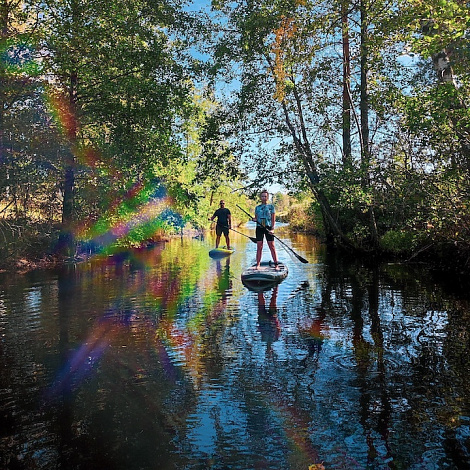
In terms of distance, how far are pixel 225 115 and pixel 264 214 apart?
9698mm

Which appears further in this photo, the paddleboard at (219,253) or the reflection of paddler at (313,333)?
the paddleboard at (219,253)

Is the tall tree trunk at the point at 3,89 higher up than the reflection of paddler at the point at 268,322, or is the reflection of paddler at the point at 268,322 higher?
the tall tree trunk at the point at 3,89

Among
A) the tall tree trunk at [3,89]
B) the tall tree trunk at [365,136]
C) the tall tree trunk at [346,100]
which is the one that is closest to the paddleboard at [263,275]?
the tall tree trunk at [365,136]

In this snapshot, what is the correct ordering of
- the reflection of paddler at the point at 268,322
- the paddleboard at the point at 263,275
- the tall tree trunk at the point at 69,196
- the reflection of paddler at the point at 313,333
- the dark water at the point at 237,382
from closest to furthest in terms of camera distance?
the dark water at the point at 237,382, the reflection of paddler at the point at 313,333, the reflection of paddler at the point at 268,322, the paddleboard at the point at 263,275, the tall tree trunk at the point at 69,196

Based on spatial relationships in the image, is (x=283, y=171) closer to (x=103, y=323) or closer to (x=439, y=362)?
(x=103, y=323)

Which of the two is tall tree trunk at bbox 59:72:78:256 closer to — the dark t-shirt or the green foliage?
the dark t-shirt

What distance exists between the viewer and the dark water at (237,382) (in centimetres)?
354

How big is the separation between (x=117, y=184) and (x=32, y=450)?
18.0m

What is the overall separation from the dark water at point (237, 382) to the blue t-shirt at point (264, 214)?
3.20m

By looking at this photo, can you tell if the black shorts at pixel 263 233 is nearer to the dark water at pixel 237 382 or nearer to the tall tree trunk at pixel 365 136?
the dark water at pixel 237 382

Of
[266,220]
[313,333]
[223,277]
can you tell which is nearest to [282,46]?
[266,220]

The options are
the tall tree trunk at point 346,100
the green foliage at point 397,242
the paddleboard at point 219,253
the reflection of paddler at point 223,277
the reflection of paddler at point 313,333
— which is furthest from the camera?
the paddleboard at point 219,253

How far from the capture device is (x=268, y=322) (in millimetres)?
7754

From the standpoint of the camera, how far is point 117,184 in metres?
20.5
